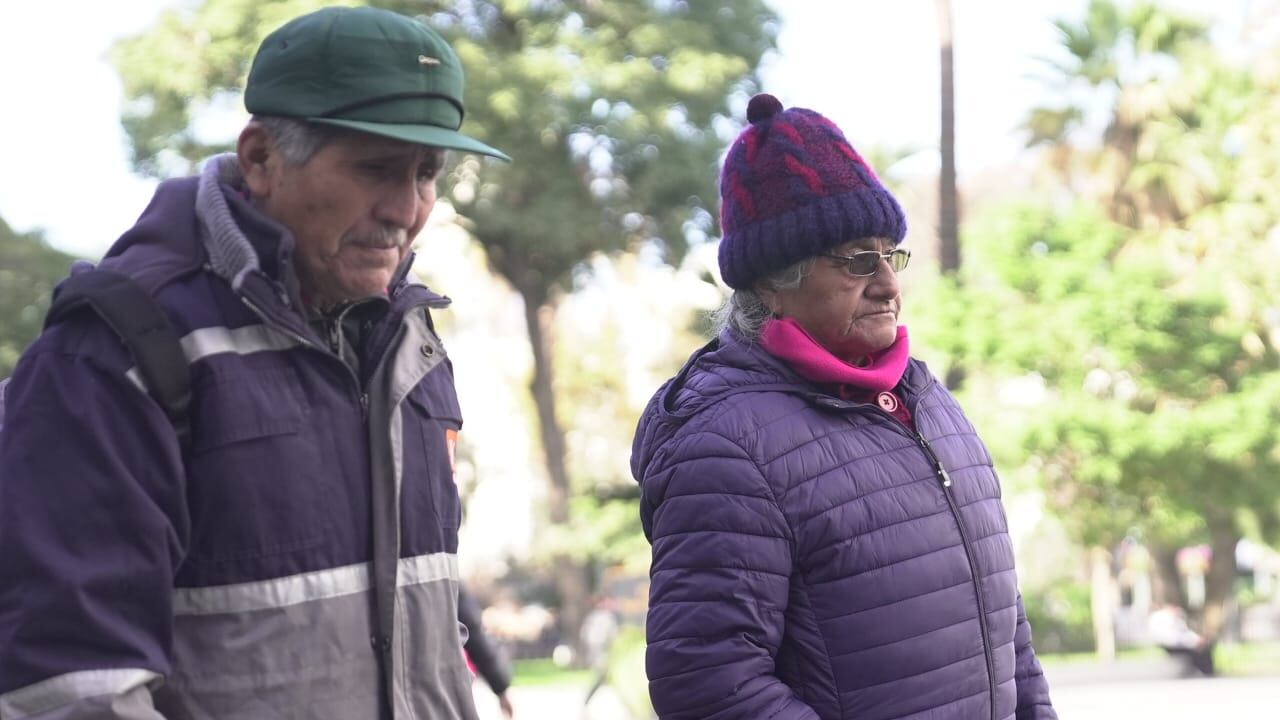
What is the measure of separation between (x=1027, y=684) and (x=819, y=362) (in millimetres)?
798

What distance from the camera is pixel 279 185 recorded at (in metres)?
2.10

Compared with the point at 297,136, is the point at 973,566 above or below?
below

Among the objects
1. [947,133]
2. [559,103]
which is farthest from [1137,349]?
[559,103]

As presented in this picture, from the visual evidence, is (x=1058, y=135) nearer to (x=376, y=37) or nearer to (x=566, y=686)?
(x=566, y=686)

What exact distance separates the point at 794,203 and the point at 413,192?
2.95 feet

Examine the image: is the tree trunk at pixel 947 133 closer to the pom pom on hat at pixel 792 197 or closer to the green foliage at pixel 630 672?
the green foliage at pixel 630 672

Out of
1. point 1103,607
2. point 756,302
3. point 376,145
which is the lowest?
point 1103,607

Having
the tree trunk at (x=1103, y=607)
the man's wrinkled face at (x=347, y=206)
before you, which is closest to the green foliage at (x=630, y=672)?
the man's wrinkled face at (x=347, y=206)

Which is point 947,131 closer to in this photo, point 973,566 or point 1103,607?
point 1103,607

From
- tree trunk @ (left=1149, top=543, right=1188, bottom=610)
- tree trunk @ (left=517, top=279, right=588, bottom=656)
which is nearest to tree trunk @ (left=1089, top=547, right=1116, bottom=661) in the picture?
tree trunk @ (left=1149, top=543, right=1188, bottom=610)

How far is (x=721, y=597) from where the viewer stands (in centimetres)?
251

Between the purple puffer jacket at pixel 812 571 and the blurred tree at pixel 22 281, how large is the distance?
23.1 meters

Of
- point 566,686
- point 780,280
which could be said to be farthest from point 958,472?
point 566,686

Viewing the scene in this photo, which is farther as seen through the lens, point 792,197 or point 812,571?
point 792,197
